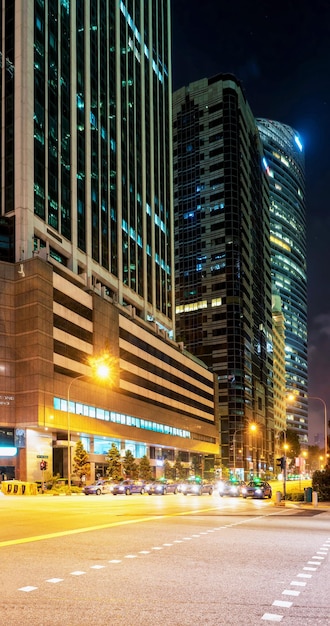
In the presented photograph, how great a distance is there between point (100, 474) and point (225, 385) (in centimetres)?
7456

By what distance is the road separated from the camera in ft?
25.2

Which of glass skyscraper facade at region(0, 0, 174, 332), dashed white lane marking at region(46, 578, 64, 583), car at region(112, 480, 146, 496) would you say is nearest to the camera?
dashed white lane marking at region(46, 578, 64, 583)

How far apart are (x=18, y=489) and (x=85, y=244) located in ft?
137

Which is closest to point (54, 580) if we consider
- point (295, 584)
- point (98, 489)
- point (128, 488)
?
point (295, 584)

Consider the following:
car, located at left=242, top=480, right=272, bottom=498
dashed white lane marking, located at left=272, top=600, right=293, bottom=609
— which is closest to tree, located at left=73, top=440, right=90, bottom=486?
car, located at left=242, top=480, right=272, bottom=498

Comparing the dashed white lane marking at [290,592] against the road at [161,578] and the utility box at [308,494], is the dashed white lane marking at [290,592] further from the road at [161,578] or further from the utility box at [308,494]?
the utility box at [308,494]

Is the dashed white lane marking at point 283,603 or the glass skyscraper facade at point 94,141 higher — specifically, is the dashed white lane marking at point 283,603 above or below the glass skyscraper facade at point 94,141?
below

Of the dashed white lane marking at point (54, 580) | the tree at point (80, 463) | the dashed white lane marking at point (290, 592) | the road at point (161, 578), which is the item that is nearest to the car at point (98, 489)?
the tree at point (80, 463)

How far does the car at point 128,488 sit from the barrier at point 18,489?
745cm

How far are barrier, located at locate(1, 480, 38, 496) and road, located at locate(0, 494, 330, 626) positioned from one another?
41.1 metres

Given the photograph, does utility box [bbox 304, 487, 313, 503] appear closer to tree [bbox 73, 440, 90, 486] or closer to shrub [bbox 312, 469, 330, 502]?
shrub [bbox 312, 469, 330, 502]

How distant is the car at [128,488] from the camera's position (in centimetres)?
6045

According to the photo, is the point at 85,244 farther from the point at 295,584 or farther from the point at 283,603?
the point at 283,603

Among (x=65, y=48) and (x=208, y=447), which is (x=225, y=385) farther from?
(x=65, y=48)
